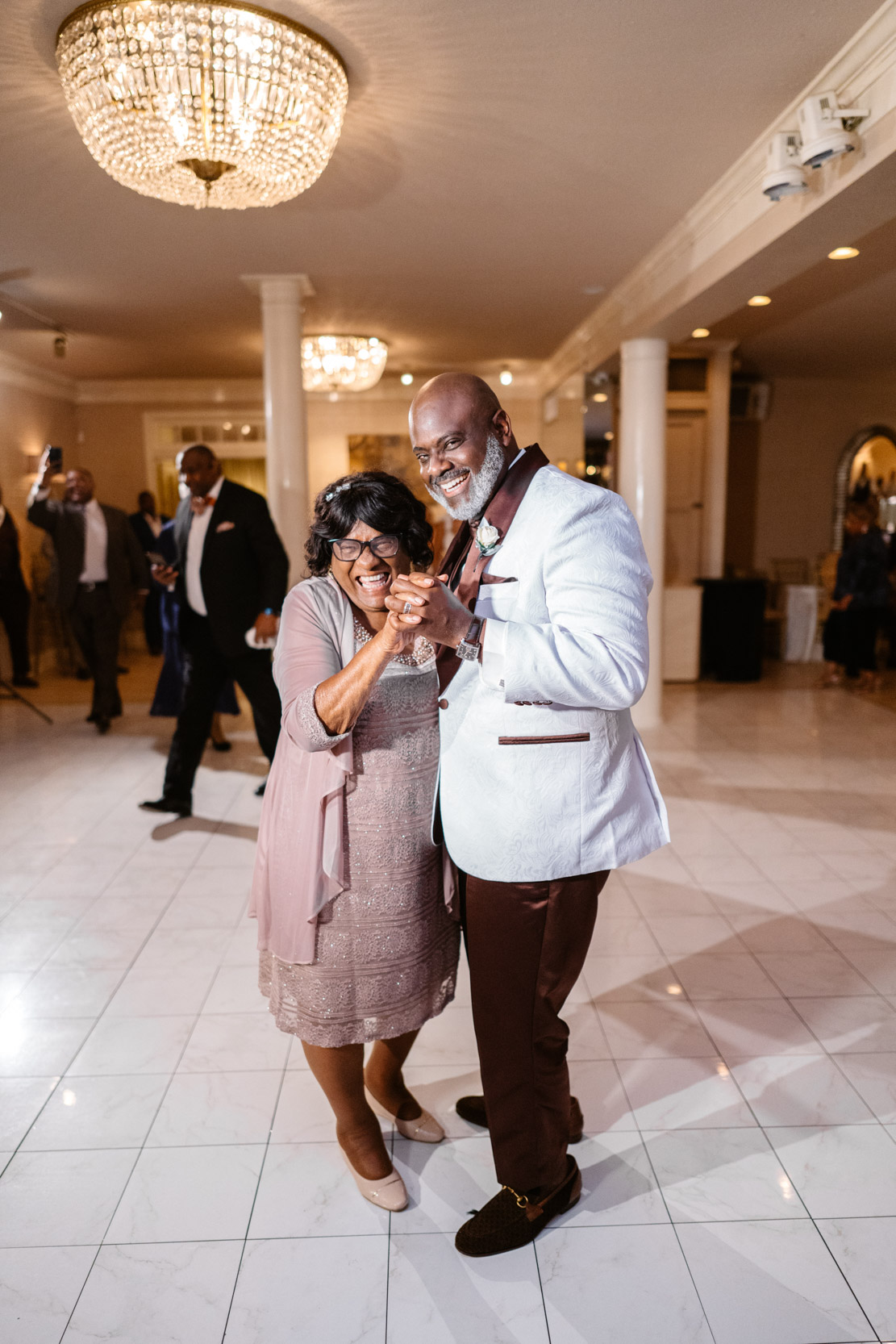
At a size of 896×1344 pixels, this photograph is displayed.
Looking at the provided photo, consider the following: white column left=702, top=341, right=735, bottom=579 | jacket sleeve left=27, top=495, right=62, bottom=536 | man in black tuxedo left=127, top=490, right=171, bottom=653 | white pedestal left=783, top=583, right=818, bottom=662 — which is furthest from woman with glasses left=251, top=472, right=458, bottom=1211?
white pedestal left=783, top=583, right=818, bottom=662

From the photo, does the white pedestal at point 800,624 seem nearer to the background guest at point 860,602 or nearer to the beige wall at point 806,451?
the background guest at point 860,602

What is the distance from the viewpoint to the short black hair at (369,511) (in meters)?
1.76

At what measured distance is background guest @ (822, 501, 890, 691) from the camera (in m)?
7.59

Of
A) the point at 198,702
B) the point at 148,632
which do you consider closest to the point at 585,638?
the point at 198,702

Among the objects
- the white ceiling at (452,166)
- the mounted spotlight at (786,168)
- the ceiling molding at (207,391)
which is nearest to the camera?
the white ceiling at (452,166)

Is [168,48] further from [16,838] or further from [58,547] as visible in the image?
[58,547]

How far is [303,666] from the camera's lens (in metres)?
1.74

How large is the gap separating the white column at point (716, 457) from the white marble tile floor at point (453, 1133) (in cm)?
520

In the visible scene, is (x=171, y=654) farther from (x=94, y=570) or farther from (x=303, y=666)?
(x=303, y=666)

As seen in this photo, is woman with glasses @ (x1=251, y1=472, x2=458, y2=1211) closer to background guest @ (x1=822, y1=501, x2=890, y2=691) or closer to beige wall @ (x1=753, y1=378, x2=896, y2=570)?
background guest @ (x1=822, y1=501, x2=890, y2=691)

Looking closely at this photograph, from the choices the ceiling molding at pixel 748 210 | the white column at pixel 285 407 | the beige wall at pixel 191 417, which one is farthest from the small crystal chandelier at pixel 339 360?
the beige wall at pixel 191 417

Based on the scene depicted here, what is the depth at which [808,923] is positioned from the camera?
3338 mm

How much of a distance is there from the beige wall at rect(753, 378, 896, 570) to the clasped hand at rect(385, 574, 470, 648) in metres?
10.1

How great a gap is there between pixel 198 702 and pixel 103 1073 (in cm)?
231
